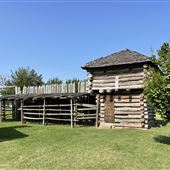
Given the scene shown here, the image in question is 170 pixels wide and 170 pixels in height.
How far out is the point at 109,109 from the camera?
75.3ft

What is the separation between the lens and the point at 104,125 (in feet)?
75.0

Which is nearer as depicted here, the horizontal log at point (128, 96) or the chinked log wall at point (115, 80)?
the chinked log wall at point (115, 80)

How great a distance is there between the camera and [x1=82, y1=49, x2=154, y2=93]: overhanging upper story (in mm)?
21359

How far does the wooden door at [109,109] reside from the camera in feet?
74.9

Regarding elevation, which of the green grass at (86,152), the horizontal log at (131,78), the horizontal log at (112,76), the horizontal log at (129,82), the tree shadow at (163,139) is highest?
the horizontal log at (112,76)

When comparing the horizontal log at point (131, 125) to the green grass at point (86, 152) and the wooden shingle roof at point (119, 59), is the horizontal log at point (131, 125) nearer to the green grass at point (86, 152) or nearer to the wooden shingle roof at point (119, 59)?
the green grass at point (86, 152)

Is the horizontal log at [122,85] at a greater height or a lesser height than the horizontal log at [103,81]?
lesser

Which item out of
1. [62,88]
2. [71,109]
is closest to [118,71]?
[71,109]

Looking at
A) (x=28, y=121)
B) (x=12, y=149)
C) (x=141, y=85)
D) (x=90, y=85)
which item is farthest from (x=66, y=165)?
(x=28, y=121)

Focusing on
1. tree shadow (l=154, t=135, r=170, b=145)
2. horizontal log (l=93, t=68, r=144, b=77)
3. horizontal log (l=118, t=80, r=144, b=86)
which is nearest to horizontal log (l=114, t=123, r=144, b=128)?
horizontal log (l=118, t=80, r=144, b=86)

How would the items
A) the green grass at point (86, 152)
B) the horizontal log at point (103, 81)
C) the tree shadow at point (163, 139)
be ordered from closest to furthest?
the green grass at point (86, 152)
the tree shadow at point (163, 139)
the horizontal log at point (103, 81)

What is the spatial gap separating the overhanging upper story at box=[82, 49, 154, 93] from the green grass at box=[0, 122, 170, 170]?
5872mm

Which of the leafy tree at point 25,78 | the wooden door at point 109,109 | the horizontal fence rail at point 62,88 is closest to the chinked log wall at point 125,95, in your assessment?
the wooden door at point 109,109

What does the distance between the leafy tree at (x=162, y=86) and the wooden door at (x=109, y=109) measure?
8.56 metres
